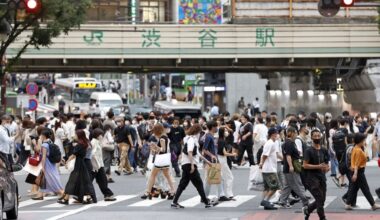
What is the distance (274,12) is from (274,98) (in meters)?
9.26

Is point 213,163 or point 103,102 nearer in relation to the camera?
point 213,163

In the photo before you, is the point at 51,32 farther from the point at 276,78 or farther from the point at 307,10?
the point at 276,78

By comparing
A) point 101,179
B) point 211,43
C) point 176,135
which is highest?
point 211,43

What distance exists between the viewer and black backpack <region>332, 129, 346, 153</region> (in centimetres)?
2495

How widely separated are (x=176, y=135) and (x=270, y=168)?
899 centimetres

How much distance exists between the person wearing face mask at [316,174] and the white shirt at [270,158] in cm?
233

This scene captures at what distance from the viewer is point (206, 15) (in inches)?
3017

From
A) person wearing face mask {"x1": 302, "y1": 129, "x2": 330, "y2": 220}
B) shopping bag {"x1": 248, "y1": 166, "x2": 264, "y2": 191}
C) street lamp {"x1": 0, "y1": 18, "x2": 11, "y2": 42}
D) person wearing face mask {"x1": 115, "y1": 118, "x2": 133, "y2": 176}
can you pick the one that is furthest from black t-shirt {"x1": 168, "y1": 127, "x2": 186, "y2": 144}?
person wearing face mask {"x1": 302, "y1": 129, "x2": 330, "y2": 220}

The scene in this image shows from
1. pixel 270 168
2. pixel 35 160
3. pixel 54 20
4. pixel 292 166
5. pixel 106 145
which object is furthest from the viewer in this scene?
pixel 54 20

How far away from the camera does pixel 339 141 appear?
82.1 feet

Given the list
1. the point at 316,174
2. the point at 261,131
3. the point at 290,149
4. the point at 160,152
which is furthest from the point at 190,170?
the point at 261,131

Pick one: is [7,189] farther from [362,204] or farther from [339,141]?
[339,141]

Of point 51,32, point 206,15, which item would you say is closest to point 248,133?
point 51,32

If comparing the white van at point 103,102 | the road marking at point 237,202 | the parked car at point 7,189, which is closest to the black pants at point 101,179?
the road marking at point 237,202
